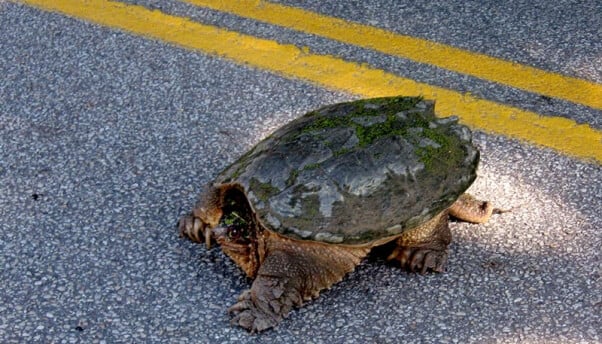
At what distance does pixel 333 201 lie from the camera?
106 inches

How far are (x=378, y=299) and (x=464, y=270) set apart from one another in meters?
0.29

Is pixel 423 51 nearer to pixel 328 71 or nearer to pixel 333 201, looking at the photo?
pixel 328 71

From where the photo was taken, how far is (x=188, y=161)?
340 centimetres

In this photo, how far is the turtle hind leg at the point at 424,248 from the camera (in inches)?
111

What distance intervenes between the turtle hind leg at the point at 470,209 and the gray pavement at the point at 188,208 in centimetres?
4

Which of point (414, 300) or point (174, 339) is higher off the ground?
point (414, 300)

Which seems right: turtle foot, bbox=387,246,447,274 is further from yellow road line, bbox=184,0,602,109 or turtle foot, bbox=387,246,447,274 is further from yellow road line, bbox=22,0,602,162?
yellow road line, bbox=184,0,602,109

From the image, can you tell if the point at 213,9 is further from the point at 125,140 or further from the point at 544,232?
the point at 544,232

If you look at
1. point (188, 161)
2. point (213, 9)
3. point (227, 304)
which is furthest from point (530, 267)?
point (213, 9)

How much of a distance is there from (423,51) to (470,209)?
109cm

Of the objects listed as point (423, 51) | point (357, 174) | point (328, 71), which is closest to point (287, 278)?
point (357, 174)

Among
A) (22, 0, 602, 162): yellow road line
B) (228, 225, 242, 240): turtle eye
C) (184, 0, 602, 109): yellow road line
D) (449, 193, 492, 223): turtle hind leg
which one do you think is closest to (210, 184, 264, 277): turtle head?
(228, 225, 242, 240): turtle eye

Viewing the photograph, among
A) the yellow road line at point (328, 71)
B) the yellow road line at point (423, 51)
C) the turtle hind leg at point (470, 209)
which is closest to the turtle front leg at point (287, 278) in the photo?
the turtle hind leg at point (470, 209)

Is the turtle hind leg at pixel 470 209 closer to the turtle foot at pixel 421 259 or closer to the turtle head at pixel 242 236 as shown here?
the turtle foot at pixel 421 259
